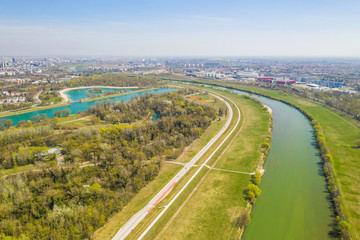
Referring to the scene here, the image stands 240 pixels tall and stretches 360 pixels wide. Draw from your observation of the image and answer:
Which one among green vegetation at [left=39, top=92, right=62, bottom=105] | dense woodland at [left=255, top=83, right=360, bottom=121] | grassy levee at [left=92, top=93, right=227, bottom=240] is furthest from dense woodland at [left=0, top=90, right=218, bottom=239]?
dense woodland at [left=255, top=83, right=360, bottom=121]

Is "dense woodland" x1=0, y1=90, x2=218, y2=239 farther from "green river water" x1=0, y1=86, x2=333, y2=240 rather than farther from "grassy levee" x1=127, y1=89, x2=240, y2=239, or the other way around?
"green river water" x1=0, y1=86, x2=333, y2=240

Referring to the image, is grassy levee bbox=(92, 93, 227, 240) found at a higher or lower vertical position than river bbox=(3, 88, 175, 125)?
lower

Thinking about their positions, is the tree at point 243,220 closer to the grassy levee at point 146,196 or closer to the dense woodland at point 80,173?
the grassy levee at point 146,196

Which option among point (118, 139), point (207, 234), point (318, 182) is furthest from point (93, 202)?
point (318, 182)

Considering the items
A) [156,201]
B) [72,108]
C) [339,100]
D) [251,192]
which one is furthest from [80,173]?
[339,100]

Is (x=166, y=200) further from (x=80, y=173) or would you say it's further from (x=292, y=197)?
(x=292, y=197)

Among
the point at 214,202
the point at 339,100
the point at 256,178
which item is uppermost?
the point at 339,100

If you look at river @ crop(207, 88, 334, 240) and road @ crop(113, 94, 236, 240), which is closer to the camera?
road @ crop(113, 94, 236, 240)
